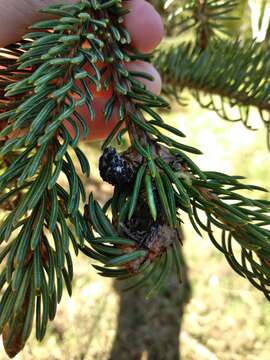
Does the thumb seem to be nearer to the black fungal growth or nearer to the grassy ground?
the black fungal growth

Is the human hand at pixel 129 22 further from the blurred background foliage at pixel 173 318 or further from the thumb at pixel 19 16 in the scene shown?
the blurred background foliage at pixel 173 318

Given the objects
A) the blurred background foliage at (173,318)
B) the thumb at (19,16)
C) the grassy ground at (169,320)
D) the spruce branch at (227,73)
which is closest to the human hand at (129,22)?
the thumb at (19,16)

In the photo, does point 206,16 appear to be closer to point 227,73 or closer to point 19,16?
point 227,73

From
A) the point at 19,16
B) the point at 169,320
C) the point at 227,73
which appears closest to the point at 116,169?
the point at 19,16

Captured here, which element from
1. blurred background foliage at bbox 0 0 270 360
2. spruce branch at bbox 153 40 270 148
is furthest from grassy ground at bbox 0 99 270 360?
A: spruce branch at bbox 153 40 270 148

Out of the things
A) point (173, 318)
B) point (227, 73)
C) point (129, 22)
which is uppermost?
point (129, 22)

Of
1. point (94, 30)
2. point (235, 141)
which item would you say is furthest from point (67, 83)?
point (235, 141)

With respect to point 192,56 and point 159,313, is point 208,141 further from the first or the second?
point 192,56
